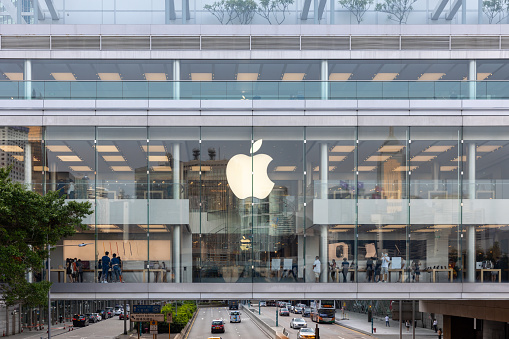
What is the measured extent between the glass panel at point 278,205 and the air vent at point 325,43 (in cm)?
518

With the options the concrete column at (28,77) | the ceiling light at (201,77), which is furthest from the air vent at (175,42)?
the concrete column at (28,77)

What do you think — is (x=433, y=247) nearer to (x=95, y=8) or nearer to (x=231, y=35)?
(x=231, y=35)

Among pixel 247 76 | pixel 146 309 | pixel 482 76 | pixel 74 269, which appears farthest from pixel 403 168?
pixel 146 309

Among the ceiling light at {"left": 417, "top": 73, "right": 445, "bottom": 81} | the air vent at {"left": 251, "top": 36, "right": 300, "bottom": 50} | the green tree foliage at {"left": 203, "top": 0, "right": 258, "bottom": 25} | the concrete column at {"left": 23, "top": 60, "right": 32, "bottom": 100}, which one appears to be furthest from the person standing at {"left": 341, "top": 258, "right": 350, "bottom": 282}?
the concrete column at {"left": 23, "top": 60, "right": 32, "bottom": 100}

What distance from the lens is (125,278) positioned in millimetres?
28641

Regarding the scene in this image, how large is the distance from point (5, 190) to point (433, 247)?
19.6 metres

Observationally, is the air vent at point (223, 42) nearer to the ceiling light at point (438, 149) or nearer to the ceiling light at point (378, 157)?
the ceiling light at point (378, 157)

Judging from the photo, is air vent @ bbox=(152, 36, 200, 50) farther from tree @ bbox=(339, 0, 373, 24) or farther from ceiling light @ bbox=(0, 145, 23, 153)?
tree @ bbox=(339, 0, 373, 24)

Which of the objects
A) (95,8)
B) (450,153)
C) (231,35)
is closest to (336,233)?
(450,153)

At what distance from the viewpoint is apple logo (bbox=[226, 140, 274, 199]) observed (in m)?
29.4

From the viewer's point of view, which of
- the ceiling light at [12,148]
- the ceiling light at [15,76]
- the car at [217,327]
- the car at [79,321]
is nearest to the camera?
the ceiling light at [12,148]

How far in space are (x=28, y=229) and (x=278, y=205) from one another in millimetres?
11402

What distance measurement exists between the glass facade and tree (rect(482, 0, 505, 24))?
1176cm

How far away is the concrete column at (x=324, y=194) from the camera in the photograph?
28844mm
